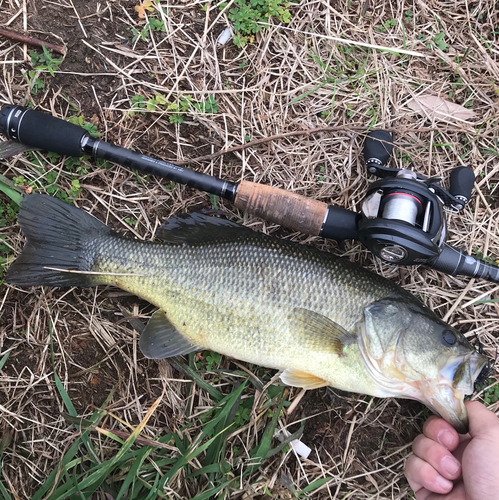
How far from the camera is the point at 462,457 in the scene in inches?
109

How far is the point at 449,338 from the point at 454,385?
31 centimetres

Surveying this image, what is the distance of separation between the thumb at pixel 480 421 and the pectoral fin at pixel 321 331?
98 cm

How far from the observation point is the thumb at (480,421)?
8.83 feet

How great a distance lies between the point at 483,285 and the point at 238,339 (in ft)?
6.74

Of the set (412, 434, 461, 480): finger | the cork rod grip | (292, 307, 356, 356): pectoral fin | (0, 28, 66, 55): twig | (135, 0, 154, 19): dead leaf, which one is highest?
(135, 0, 154, 19): dead leaf

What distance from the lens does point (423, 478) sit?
9.19ft

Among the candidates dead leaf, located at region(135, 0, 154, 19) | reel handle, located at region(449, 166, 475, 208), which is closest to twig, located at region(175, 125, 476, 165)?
reel handle, located at region(449, 166, 475, 208)

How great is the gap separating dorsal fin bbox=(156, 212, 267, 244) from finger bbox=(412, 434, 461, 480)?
6.35ft

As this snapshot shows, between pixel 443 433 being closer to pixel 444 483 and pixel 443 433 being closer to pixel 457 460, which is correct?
pixel 457 460

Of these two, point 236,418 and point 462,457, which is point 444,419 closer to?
point 462,457

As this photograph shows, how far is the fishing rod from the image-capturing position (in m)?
2.69

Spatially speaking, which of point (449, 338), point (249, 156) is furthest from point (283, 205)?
point (449, 338)

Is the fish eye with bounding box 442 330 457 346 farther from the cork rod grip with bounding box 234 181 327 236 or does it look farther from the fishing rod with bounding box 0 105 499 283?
the cork rod grip with bounding box 234 181 327 236

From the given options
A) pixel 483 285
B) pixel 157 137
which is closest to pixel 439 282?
pixel 483 285
